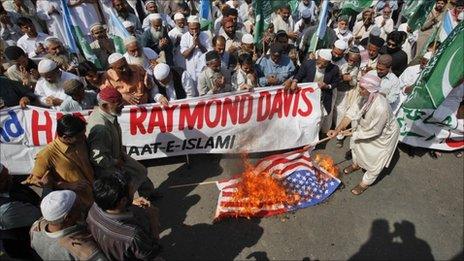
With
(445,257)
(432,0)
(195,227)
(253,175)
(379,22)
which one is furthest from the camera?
(379,22)

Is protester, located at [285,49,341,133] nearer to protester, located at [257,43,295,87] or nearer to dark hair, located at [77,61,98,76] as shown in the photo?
protester, located at [257,43,295,87]

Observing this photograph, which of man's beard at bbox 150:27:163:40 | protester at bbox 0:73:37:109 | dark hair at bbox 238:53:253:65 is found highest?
man's beard at bbox 150:27:163:40

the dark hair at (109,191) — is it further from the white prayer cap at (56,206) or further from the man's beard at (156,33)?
the man's beard at (156,33)

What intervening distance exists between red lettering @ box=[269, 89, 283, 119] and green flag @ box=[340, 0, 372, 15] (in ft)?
13.8

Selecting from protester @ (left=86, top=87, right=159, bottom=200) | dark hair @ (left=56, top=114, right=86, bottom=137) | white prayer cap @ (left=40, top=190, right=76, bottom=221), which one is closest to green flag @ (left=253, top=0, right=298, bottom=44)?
protester @ (left=86, top=87, right=159, bottom=200)

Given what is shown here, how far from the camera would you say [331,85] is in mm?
6094

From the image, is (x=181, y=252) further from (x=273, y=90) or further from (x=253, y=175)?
(x=273, y=90)

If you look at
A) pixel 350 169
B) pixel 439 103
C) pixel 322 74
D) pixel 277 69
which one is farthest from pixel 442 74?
pixel 277 69

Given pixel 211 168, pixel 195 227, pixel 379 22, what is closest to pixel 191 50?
pixel 211 168

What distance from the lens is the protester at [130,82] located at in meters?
5.50

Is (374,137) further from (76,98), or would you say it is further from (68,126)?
(76,98)

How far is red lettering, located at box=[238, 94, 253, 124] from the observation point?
586 cm

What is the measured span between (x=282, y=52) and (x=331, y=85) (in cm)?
106

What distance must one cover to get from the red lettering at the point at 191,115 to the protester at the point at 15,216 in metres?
2.59
